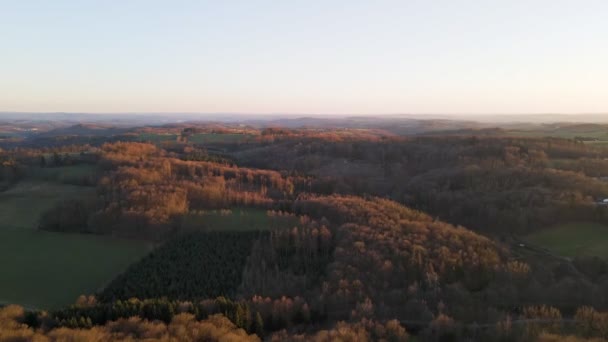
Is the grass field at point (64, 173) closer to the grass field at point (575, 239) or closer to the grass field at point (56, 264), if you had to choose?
the grass field at point (56, 264)

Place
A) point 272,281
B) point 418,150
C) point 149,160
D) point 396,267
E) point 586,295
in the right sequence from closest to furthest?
1. point 586,295
2. point 272,281
3. point 396,267
4. point 149,160
5. point 418,150

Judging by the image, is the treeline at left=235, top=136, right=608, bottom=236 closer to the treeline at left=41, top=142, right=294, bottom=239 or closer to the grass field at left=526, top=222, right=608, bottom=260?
the grass field at left=526, top=222, right=608, bottom=260

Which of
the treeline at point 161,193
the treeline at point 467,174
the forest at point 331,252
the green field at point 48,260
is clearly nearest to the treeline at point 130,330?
the forest at point 331,252

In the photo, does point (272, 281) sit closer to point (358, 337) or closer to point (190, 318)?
point (190, 318)

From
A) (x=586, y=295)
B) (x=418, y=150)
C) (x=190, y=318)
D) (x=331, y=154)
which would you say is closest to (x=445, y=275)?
(x=586, y=295)

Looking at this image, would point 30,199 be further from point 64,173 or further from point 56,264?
point 56,264

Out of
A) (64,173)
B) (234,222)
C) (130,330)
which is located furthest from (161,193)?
(130,330)
